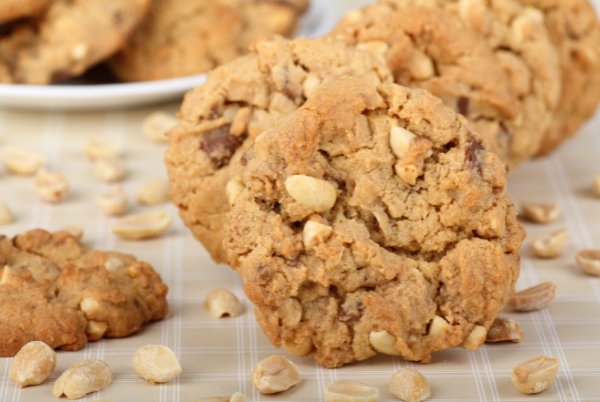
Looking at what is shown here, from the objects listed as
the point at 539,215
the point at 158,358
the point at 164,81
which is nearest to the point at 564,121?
the point at 539,215

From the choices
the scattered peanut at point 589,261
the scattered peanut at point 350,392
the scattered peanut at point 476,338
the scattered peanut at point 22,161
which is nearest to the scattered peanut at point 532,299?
the scattered peanut at point 589,261

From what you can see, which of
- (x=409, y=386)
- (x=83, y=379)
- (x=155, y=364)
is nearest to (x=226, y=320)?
(x=155, y=364)

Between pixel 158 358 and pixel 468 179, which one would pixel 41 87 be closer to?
pixel 158 358

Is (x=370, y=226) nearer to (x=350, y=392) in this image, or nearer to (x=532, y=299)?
(x=350, y=392)

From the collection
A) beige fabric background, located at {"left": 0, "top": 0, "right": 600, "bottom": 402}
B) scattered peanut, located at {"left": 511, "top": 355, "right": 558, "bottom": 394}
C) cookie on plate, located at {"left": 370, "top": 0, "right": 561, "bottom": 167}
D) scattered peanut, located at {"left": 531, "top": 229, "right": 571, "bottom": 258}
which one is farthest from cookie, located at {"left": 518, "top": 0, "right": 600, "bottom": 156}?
scattered peanut, located at {"left": 511, "top": 355, "right": 558, "bottom": 394}

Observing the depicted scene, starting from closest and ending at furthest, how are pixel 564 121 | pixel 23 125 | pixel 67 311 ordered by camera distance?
pixel 67 311
pixel 564 121
pixel 23 125

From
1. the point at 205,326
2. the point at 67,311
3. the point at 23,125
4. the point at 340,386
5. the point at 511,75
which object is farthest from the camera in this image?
the point at 23,125

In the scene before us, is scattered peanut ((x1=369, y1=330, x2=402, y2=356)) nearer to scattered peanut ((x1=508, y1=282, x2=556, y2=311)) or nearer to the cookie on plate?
scattered peanut ((x1=508, y1=282, x2=556, y2=311))
